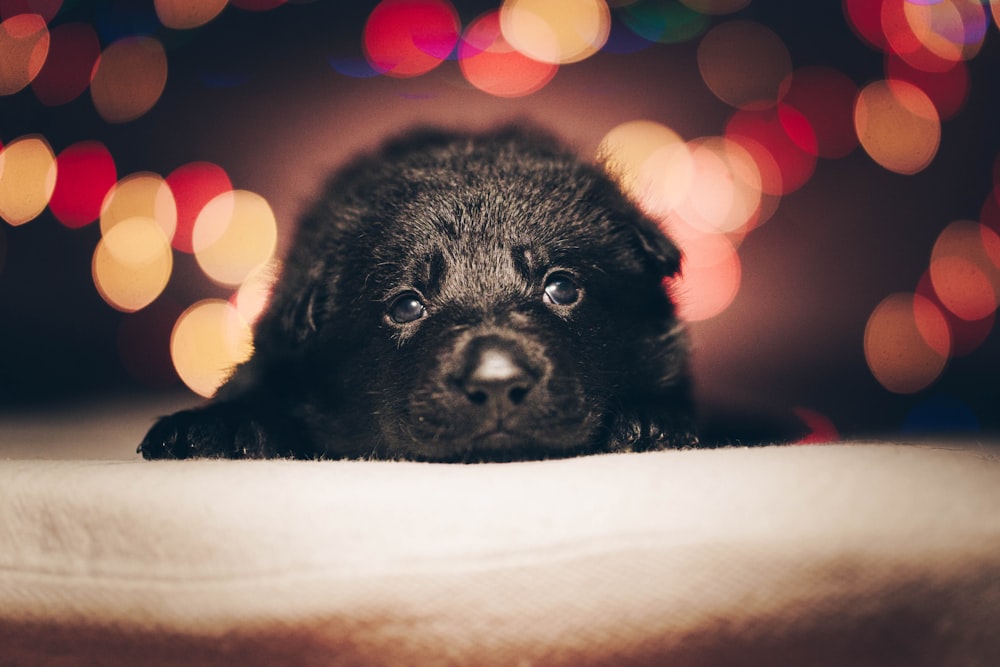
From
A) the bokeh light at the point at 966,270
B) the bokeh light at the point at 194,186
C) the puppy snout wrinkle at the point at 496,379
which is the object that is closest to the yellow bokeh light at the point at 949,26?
the bokeh light at the point at 966,270

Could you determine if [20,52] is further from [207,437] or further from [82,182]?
[207,437]

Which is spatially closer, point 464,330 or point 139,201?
point 464,330

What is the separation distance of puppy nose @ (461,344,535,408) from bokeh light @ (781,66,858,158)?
272cm

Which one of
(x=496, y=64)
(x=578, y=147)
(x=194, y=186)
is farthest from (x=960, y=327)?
(x=194, y=186)

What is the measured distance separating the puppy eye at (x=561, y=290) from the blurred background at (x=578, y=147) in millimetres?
774

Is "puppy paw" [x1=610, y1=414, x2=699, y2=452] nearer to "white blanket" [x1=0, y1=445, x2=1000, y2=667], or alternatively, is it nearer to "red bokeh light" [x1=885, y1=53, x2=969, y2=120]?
"white blanket" [x1=0, y1=445, x2=1000, y2=667]

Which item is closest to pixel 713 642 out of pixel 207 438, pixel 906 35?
pixel 207 438

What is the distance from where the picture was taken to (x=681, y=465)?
108 centimetres

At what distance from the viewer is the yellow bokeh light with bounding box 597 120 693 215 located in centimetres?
252

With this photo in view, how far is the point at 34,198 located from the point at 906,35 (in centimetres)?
452

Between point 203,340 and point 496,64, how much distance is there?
7.33 feet

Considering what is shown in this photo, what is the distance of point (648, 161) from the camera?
3.04 m

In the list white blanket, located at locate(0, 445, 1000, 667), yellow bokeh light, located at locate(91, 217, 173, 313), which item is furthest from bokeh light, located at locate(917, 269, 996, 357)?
yellow bokeh light, located at locate(91, 217, 173, 313)

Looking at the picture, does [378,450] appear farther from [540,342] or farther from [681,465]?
[681,465]
